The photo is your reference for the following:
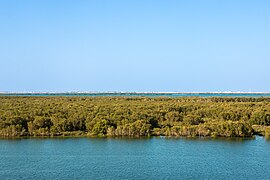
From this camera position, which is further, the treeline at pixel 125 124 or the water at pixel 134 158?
the treeline at pixel 125 124

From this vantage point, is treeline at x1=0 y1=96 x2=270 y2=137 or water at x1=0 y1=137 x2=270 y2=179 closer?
water at x1=0 y1=137 x2=270 y2=179

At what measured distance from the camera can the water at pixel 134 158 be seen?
30.5m

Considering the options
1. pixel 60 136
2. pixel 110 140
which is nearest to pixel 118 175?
pixel 110 140

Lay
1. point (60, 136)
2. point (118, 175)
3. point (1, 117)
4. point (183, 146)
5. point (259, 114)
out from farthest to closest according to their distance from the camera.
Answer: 1. point (259, 114)
2. point (1, 117)
3. point (60, 136)
4. point (183, 146)
5. point (118, 175)

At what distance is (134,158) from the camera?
35.6m

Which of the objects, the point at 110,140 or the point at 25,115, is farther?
the point at 25,115

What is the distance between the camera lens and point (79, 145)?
41.4m

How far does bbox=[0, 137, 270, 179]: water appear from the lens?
3053cm

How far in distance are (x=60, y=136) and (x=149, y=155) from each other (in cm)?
1410

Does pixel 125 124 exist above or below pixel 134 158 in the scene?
above

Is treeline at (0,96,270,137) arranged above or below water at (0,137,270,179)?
above

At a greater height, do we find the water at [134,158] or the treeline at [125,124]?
the treeline at [125,124]

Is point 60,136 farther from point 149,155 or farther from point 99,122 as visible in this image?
point 149,155

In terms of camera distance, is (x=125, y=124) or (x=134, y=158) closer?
(x=134, y=158)
